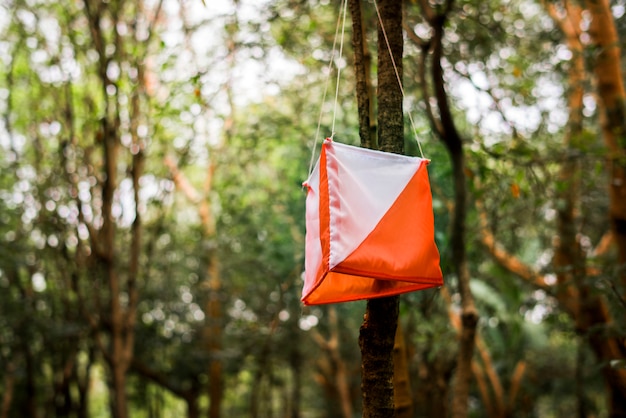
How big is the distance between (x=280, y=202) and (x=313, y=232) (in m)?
5.08

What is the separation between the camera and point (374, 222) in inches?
64.9

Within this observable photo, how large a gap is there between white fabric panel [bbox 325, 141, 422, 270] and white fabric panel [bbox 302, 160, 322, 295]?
15 centimetres

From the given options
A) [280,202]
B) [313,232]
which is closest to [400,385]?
[313,232]

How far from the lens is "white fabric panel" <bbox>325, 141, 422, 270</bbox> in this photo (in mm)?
1600

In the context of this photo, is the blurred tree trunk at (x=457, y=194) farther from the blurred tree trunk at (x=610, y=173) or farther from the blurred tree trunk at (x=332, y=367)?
the blurred tree trunk at (x=332, y=367)

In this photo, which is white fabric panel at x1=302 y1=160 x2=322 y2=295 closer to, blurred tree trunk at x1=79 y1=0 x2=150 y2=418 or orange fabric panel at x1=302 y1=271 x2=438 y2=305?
orange fabric panel at x1=302 y1=271 x2=438 y2=305

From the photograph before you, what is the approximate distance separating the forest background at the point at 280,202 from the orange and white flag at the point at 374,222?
63 cm

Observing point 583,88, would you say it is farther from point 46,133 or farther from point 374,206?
point 46,133

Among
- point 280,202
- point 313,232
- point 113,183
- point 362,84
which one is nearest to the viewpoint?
point 313,232

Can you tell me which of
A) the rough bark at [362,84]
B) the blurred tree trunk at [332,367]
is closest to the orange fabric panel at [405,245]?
the rough bark at [362,84]

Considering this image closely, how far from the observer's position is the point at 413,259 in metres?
1.66

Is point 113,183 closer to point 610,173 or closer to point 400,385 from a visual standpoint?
point 400,385

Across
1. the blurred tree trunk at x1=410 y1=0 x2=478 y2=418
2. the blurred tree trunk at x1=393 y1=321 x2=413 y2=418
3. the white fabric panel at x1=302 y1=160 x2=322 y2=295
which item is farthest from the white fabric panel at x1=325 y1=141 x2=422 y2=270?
the blurred tree trunk at x1=410 y1=0 x2=478 y2=418

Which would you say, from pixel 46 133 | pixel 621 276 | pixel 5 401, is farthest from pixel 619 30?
pixel 5 401
